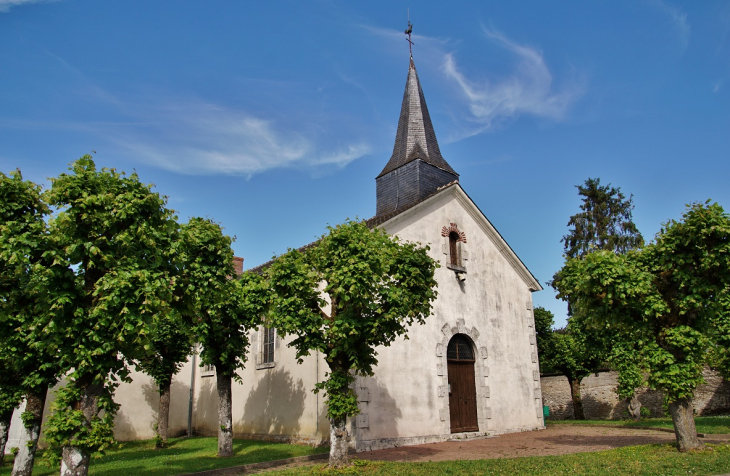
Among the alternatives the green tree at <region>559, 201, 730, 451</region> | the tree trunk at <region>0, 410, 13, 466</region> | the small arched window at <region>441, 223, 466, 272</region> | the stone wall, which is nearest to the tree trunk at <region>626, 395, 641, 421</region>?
the stone wall

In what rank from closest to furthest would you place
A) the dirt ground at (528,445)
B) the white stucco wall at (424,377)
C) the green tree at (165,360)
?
the dirt ground at (528,445) < the white stucco wall at (424,377) < the green tree at (165,360)

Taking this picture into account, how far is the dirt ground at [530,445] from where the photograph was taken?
12.0 meters

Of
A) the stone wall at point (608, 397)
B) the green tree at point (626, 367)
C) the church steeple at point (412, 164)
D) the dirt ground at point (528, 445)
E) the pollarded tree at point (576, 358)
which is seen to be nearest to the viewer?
the dirt ground at point (528, 445)

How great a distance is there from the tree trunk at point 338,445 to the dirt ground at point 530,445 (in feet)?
6.68

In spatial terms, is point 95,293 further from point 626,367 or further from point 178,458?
point 626,367

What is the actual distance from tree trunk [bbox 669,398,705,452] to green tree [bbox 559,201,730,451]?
0.7 inches

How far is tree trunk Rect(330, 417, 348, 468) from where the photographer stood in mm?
10117

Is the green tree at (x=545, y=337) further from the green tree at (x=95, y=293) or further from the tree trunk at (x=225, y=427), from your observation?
the green tree at (x=95, y=293)

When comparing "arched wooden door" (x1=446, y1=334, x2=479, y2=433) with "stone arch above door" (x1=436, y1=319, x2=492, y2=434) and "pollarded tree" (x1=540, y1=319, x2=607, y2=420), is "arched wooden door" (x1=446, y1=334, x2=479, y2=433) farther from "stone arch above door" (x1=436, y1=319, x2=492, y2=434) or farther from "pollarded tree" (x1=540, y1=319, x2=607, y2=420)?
"pollarded tree" (x1=540, y1=319, x2=607, y2=420)

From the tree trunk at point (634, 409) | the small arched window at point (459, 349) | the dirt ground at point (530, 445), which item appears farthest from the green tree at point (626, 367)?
the small arched window at point (459, 349)

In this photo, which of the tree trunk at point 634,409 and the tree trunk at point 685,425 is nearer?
the tree trunk at point 685,425

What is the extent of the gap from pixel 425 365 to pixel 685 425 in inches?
264

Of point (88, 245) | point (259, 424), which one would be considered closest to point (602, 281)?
point (88, 245)

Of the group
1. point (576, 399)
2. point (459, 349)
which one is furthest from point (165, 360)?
point (576, 399)
